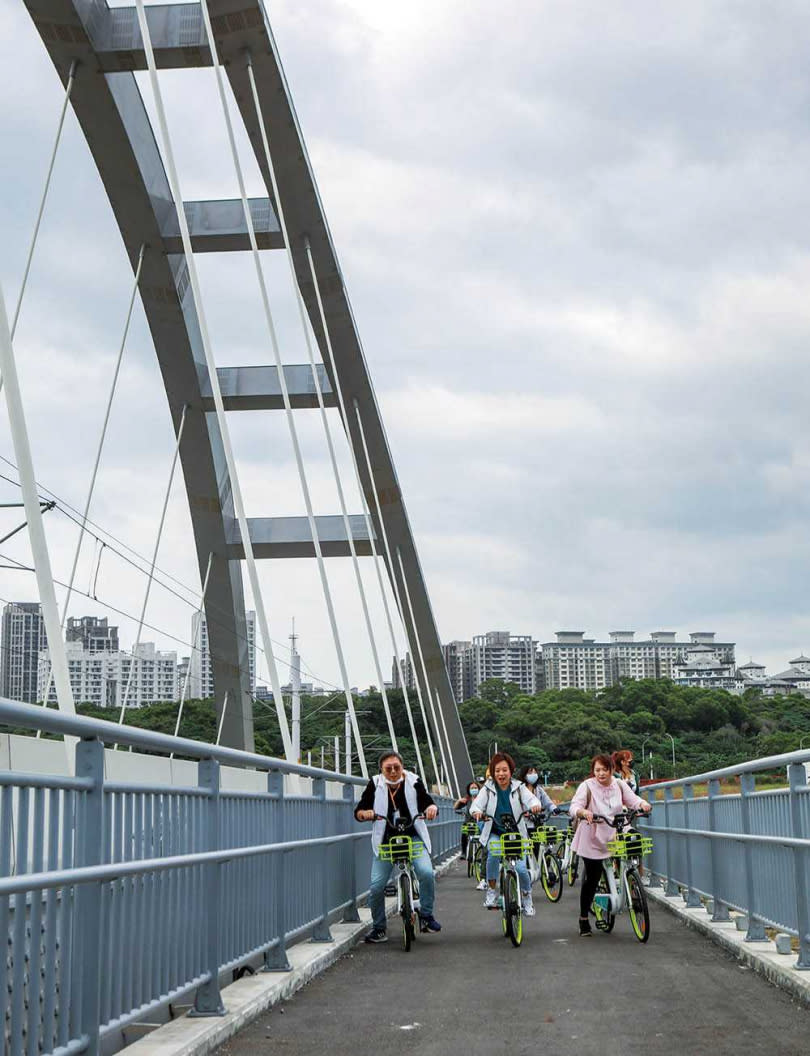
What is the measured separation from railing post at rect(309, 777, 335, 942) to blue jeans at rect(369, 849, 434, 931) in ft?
1.90

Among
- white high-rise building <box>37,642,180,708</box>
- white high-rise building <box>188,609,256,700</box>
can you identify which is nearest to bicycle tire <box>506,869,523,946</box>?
white high-rise building <box>188,609,256,700</box>

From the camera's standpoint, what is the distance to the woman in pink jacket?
10047mm

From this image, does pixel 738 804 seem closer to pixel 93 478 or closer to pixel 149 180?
pixel 93 478

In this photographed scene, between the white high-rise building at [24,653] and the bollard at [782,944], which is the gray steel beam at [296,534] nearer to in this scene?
the white high-rise building at [24,653]

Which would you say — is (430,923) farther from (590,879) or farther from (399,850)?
(590,879)

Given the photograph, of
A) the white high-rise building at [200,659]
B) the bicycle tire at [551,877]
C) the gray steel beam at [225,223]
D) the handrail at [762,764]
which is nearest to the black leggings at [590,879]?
the handrail at [762,764]

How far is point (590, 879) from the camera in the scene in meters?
10.1

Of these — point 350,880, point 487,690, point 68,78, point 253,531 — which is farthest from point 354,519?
point 487,690

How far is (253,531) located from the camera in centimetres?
2364

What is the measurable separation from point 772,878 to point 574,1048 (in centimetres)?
285

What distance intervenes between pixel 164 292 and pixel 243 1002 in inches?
504

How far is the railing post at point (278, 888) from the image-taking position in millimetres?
7000

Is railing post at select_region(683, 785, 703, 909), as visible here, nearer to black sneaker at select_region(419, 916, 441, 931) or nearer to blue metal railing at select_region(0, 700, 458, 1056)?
black sneaker at select_region(419, 916, 441, 931)

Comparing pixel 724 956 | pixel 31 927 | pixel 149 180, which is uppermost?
pixel 149 180
